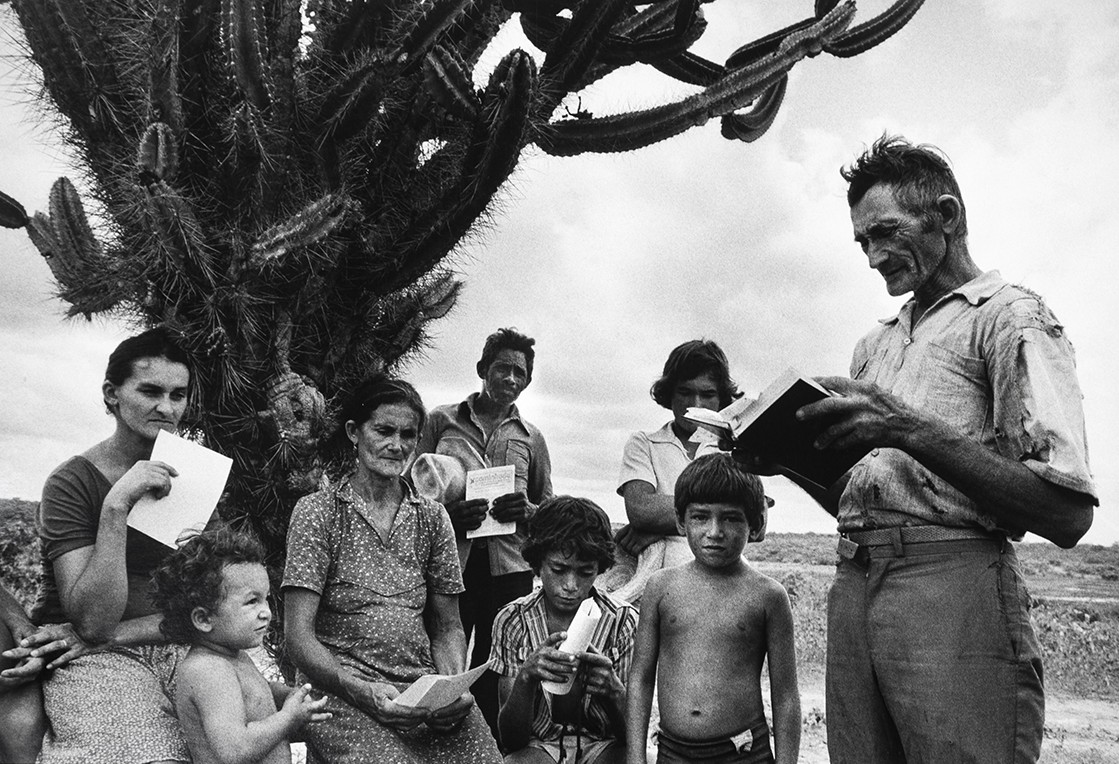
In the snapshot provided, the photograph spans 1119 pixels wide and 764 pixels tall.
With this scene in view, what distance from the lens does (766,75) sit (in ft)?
15.5

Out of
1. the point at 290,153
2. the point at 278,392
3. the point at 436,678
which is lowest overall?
the point at 436,678

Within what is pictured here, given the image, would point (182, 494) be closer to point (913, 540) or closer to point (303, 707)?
point (303, 707)

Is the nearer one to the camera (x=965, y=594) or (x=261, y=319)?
(x=965, y=594)

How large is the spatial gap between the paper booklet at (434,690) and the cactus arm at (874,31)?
446cm

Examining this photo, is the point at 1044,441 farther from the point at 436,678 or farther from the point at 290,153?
the point at 290,153

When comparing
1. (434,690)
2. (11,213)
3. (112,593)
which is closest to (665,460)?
(434,690)

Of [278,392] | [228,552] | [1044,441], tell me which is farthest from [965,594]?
[278,392]

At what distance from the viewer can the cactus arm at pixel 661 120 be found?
14.8ft

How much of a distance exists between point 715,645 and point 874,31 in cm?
455

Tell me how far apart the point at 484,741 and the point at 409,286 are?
8.28 ft

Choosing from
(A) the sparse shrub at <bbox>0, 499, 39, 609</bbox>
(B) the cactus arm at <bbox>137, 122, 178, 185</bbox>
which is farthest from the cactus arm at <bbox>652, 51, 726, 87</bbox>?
(A) the sparse shrub at <bbox>0, 499, 39, 609</bbox>

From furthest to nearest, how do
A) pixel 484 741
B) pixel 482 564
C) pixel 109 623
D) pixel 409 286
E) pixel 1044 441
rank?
pixel 409 286 → pixel 482 564 → pixel 484 741 → pixel 109 623 → pixel 1044 441

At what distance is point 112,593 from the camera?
220cm

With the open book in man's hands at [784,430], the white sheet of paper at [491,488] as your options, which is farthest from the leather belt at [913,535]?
the white sheet of paper at [491,488]
